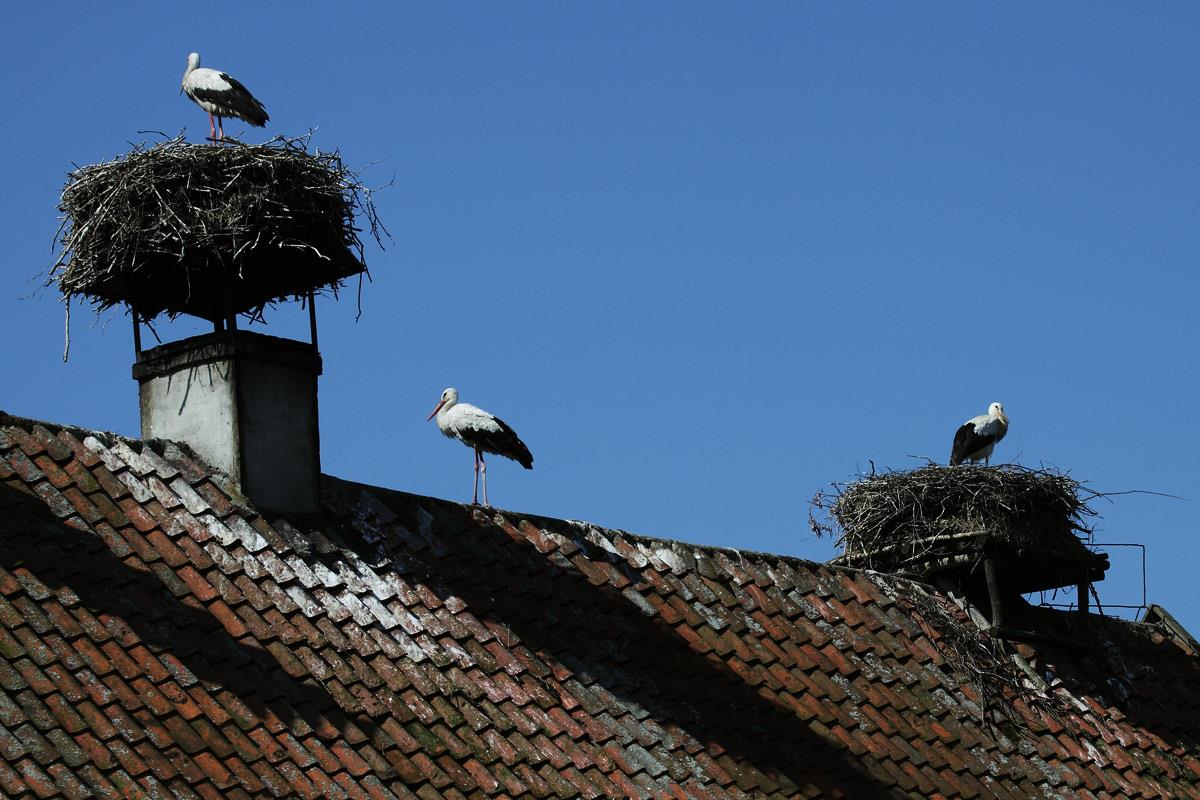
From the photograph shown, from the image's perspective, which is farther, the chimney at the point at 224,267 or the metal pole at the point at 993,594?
the metal pole at the point at 993,594

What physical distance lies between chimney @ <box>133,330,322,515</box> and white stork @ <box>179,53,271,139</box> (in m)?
3.41

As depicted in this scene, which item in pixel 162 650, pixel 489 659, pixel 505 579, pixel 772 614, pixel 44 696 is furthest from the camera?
pixel 772 614

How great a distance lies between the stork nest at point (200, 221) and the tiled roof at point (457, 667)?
144 cm

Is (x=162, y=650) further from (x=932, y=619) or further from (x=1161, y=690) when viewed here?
(x=1161, y=690)

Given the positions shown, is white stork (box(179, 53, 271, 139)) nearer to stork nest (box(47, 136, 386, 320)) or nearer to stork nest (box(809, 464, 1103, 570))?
stork nest (box(47, 136, 386, 320))

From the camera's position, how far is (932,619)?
13.9 meters

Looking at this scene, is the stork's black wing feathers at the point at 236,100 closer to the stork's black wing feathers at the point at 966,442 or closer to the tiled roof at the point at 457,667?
the tiled roof at the point at 457,667

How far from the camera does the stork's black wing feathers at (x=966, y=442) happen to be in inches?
719

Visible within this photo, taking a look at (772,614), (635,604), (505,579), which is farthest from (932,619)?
(505,579)

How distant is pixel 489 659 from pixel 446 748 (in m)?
0.95

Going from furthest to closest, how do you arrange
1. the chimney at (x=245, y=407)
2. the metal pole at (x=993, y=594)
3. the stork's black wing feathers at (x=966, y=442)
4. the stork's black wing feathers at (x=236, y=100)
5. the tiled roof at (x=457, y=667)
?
the stork's black wing feathers at (x=966, y=442), the stork's black wing feathers at (x=236, y=100), the metal pole at (x=993, y=594), the chimney at (x=245, y=407), the tiled roof at (x=457, y=667)

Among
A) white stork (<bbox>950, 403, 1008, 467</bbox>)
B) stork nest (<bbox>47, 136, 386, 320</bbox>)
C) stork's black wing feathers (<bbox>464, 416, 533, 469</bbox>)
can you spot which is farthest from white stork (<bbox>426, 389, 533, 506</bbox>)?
white stork (<bbox>950, 403, 1008, 467</bbox>)

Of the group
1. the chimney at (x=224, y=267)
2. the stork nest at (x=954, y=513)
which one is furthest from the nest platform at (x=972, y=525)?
the chimney at (x=224, y=267)

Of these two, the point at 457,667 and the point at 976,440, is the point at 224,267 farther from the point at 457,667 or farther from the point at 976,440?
the point at 976,440
